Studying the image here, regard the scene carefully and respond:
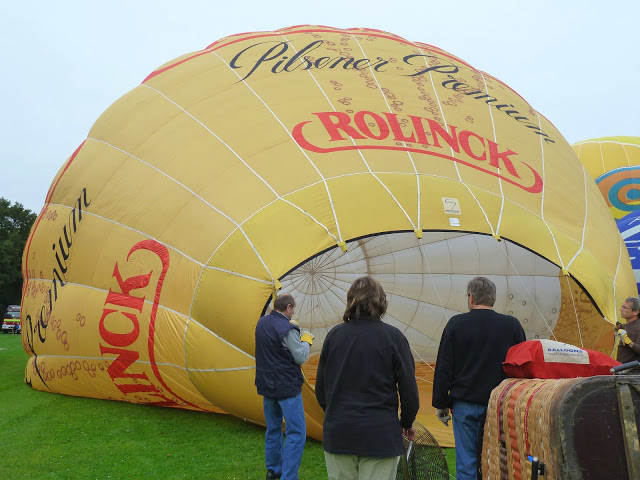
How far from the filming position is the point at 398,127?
5465 mm

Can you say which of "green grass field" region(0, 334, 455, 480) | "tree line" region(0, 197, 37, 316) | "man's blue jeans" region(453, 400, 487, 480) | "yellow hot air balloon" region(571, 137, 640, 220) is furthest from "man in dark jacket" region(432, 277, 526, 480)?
"tree line" region(0, 197, 37, 316)

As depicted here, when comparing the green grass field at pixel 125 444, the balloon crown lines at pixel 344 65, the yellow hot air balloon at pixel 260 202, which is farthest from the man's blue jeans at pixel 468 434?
the balloon crown lines at pixel 344 65

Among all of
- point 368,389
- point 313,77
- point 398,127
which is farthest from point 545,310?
point 368,389

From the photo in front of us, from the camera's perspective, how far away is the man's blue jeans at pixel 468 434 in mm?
3112

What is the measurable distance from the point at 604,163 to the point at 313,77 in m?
8.26

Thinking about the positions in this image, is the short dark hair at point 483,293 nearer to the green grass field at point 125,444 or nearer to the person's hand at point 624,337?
the green grass field at point 125,444

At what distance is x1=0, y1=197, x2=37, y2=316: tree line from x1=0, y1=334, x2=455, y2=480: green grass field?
82.8 feet

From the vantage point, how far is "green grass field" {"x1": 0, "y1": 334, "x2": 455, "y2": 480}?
159 inches

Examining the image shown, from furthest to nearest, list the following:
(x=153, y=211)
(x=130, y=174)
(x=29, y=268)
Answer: (x=29, y=268), (x=130, y=174), (x=153, y=211)

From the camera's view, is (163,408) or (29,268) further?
(29,268)

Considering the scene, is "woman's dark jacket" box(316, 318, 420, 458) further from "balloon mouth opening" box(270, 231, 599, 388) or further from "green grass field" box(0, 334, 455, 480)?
"balloon mouth opening" box(270, 231, 599, 388)

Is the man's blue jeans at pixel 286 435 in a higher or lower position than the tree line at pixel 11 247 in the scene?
lower

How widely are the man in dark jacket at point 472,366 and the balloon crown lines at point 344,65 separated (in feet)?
11.3

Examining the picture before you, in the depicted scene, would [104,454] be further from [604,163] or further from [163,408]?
[604,163]
